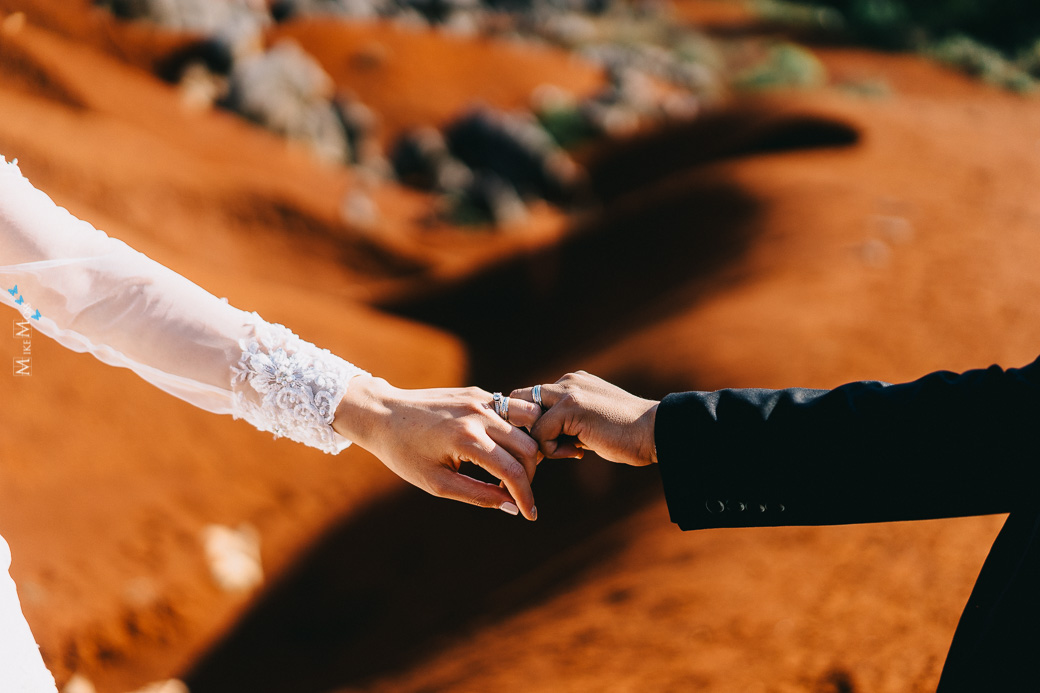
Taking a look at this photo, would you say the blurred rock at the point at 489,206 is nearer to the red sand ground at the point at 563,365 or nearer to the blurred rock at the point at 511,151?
the red sand ground at the point at 563,365

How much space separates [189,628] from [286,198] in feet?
27.4

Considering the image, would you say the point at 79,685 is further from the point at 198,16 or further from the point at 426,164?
the point at 198,16

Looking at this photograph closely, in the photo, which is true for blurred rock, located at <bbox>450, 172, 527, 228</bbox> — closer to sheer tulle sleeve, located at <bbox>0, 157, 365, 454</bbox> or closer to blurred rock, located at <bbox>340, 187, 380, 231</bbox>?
blurred rock, located at <bbox>340, 187, 380, 231</bbox>

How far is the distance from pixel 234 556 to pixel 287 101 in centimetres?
1261

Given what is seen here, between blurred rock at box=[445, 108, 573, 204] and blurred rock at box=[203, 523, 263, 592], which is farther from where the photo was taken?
blurred rock at box=[445, 108, 573, 204]

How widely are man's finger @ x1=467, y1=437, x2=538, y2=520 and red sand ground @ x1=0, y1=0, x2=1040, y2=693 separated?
4.95 feet

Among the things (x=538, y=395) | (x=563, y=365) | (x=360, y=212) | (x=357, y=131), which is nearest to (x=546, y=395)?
(x=538, y=395)

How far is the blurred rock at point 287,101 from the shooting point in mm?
15938

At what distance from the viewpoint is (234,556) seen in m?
6.28

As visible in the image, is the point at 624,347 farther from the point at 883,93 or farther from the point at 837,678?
the point at 883,93

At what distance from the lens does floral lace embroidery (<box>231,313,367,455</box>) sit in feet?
Result: 6.75

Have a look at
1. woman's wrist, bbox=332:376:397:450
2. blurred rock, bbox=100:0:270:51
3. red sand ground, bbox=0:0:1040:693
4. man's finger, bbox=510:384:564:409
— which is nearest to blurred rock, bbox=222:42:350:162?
red sand ground, bbox=0:0:1040:693

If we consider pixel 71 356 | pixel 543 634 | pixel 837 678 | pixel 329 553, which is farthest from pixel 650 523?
pixel 71 356

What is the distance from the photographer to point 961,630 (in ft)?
5.58
